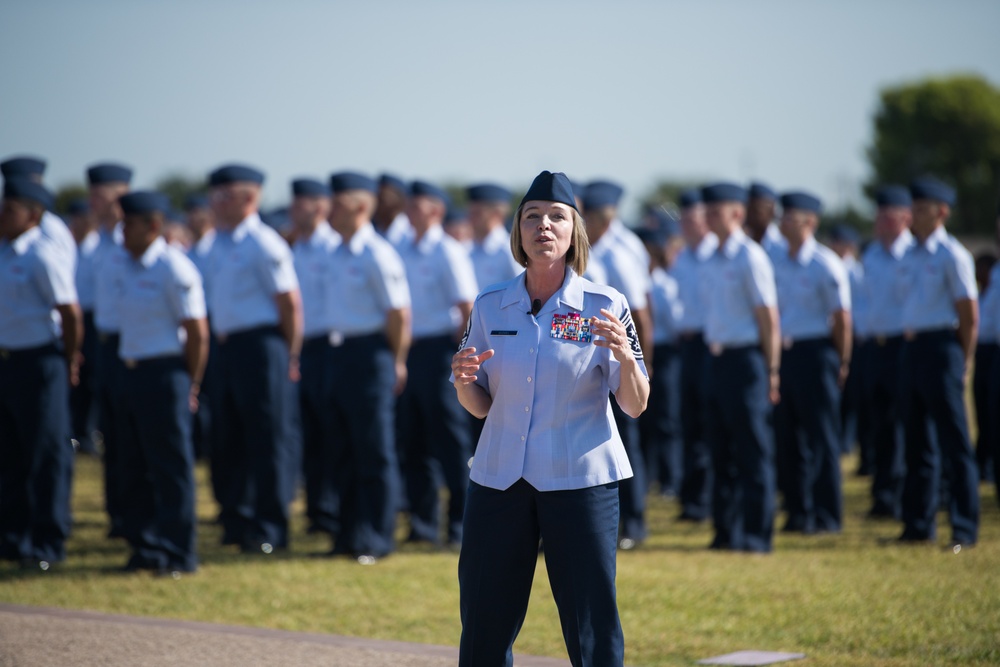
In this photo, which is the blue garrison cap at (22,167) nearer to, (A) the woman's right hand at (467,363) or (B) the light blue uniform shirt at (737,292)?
(B) the light blue uniform shirt at (737,292)

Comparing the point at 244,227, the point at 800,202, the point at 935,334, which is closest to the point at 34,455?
the point at 244,227

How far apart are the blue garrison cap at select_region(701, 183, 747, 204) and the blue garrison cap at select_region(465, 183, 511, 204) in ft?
7.82

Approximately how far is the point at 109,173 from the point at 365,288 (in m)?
3.82

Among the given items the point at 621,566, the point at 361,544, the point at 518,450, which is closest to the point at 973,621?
the point at 621,566

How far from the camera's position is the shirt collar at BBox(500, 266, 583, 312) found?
550cm

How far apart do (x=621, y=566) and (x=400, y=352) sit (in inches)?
94.3

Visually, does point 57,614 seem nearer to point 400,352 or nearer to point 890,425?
point 400,352

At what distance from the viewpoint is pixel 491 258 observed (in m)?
12.9

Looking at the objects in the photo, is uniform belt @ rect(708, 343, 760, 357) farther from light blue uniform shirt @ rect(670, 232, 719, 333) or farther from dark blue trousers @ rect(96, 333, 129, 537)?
dark blue trousers @ rect(96, 333, 129, 537)

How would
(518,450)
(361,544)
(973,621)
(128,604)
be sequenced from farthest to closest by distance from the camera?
(361,544) → (128,604) → (973,621) → (518,450)

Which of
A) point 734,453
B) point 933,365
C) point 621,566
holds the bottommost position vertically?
point 621,566

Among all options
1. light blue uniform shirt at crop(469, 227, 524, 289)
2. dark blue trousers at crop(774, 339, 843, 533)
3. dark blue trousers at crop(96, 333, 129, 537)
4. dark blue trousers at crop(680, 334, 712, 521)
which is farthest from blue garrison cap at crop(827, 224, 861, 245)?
dark blue trousers at crop(96, 333, 129, 537)

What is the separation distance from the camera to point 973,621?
7832 mm

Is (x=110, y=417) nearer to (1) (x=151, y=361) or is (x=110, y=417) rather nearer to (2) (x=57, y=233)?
(2) (x=57, y=233)
